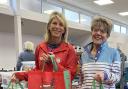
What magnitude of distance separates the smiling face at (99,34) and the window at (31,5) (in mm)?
5344

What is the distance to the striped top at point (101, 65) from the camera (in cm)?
161

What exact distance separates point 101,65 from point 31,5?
5.87 meters

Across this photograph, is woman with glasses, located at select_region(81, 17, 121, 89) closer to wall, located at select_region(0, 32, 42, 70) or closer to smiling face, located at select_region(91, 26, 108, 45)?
smiling face, located at select_region(91, 26, 108, 45)

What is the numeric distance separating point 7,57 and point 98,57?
19.2 ft

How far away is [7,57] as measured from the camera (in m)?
7.22

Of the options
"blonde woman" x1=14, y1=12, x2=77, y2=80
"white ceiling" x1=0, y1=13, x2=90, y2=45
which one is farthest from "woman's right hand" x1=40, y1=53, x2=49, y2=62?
"white ceiling" x1=0, y1=13, x2=90, y2=45

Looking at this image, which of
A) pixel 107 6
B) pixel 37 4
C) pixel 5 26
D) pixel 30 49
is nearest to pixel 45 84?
pixel 30 49

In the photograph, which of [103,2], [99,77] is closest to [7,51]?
[103,2]

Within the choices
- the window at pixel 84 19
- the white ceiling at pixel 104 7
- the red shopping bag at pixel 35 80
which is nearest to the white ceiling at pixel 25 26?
the window at pixel 84 19

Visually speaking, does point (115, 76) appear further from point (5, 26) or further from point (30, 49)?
point (5, 26)

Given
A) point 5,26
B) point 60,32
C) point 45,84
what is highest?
point 5,26

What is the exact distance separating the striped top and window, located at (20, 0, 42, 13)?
17.5ft

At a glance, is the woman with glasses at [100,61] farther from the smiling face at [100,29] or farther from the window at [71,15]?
the window at [71,15]

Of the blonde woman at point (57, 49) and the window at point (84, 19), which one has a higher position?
the window at point (84, 19)
